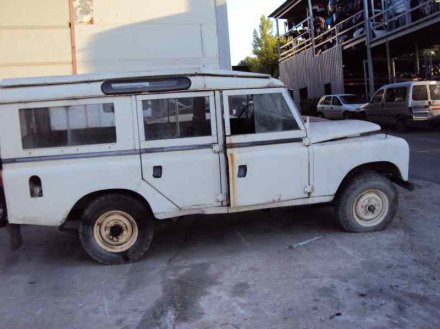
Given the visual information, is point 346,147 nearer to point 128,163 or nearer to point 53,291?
point 128,163

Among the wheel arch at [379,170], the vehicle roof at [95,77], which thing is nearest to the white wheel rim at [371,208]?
the wheel arch at [379,170]

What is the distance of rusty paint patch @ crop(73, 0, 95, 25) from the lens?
7.98 m

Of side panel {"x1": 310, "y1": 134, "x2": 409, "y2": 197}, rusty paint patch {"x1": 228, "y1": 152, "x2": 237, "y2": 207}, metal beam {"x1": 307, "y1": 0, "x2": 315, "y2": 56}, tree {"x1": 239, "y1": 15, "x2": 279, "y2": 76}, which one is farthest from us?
tree {"x1": 239, "y1": 15, "x2": 279, "y2": 76}

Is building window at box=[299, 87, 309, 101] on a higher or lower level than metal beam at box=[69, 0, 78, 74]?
higher

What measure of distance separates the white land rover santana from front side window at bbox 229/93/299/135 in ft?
0.04

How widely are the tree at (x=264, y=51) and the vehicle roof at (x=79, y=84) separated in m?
38.1

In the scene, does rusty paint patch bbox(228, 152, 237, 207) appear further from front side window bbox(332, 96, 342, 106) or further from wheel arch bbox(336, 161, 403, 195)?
front side window bbox(332, 96, 342, 106)

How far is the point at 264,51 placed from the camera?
44031mm

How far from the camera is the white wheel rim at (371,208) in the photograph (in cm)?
594

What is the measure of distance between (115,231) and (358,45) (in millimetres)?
21547

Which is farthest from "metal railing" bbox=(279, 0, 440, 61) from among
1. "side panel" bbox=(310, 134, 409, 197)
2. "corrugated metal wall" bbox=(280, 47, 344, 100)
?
"side panel" bbox=(310, 134, 409, 197)

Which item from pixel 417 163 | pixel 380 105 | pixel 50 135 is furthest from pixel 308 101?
pixel 50 135

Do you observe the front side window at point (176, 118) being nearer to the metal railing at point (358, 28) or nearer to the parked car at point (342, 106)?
the metal railing at point (358, 28)

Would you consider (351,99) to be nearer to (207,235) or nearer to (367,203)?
(367,203)
